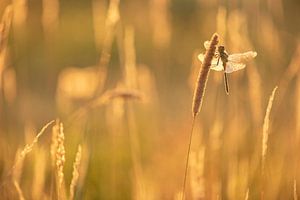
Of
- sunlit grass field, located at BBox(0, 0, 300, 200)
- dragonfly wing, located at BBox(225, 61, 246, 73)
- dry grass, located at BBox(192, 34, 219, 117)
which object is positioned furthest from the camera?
sunlit grass field, located at BBox(0, 0, 300, 200)

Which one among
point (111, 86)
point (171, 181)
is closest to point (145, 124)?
point (171, 181)

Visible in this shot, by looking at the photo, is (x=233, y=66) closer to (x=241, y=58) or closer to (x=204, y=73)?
(x=241, y=58)

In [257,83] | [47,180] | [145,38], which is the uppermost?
[145,38]

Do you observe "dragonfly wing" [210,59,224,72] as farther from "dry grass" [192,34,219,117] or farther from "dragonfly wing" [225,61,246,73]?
"dry grass" [192,34,219,117]

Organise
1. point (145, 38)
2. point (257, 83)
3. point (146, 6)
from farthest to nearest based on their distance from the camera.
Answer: point (146, 6) → point (145, 38) → point (257, 83)

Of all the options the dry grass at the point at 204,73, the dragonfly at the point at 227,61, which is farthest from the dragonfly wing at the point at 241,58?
the dry grass at the point at 204,73

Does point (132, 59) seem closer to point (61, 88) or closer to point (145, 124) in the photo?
point (61, 88)

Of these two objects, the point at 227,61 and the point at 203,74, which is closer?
the point at 203,74

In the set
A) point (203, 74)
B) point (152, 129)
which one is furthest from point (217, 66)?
point (152, 129)

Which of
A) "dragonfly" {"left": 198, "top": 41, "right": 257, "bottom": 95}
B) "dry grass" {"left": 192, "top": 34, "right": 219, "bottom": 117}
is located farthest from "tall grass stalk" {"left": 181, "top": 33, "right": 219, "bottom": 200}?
"dragonfly" {"left": 198, "top": 41, "right": 257, "bottom": 95}

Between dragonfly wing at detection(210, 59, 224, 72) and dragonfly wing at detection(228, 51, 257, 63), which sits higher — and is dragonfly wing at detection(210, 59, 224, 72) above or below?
below

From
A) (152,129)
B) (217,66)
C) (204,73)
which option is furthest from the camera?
(152,129)
